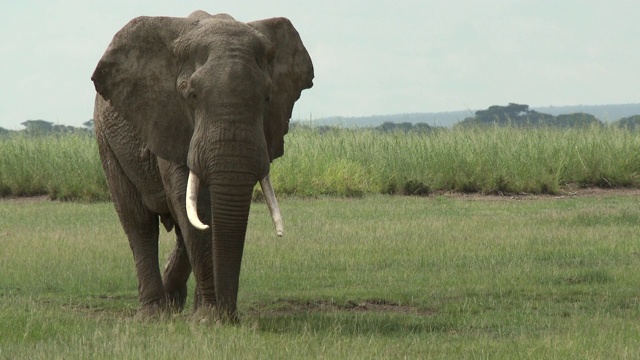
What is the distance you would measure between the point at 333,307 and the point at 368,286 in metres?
1.21

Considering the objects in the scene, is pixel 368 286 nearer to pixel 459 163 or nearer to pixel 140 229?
pixel 140 229

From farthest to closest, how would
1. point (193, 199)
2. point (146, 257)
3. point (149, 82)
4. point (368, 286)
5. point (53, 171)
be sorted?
point (53, 171) < point (368, 286) < point (146, 257) < point (149, 82) < point (193, 199)

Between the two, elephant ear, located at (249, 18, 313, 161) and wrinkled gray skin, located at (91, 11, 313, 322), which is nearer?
wrinkled gray skin, located at (91, 11, 313, 322)

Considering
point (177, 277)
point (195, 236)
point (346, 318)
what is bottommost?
point (346, 318)

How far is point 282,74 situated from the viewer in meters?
9.02

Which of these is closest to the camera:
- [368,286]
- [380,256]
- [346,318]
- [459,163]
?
[346,318]

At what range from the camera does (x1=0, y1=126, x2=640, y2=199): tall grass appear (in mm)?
22156

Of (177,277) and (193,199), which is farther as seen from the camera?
(177,277)

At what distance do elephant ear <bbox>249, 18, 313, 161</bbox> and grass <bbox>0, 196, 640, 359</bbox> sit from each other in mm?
1255

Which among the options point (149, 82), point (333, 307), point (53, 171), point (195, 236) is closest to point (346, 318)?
point (333, 307)

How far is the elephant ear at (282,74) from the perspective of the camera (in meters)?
8.87

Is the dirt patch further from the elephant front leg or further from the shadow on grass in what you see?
the elephant front leg

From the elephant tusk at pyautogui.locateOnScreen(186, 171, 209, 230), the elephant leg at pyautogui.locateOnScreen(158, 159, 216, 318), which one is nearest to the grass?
the elephant leg at pyautogui.locateOnScreen(158, 159, 216, 318)

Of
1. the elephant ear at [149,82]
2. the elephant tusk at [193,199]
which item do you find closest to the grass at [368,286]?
the elephant tusk at [193,199]
